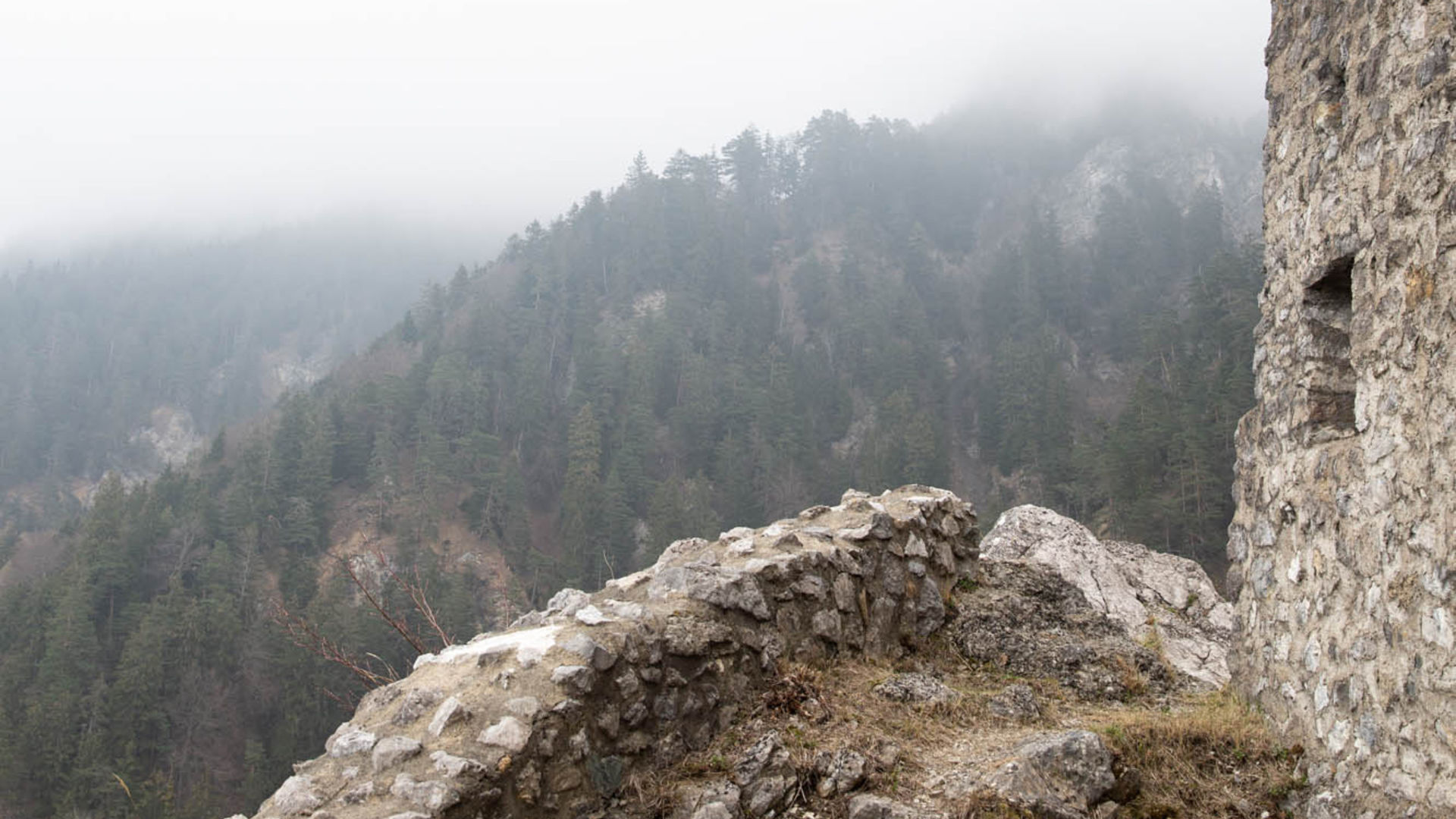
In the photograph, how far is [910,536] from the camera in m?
7.22

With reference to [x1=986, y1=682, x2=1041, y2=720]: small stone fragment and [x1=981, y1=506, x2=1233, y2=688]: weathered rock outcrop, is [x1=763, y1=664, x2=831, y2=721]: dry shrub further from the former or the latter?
[x1=981, y1=506, x2=1233, y2=688]: weathered rock outcrop

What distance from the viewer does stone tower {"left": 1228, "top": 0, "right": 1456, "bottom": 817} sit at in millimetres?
3662

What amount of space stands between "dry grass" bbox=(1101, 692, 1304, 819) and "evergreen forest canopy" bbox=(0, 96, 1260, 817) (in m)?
27.3

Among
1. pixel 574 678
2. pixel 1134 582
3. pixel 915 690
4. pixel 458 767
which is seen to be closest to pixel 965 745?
pixel 915 690

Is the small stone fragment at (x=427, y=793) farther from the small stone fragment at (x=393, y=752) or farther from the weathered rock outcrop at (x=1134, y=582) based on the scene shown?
the weathered rock outcrop at (x=1134, y=582)

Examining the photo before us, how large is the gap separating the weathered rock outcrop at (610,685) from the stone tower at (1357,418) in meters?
2.43

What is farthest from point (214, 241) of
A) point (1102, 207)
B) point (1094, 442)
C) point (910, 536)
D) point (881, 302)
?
point (910, 536)

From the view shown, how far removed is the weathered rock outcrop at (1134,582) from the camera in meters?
8.73

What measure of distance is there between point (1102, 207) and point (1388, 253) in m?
93.8

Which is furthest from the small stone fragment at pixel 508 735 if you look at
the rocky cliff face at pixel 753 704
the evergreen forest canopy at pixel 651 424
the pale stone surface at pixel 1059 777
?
the evergreen forest canopy at pixel 651 424

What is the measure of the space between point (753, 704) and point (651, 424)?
5541 centimetres

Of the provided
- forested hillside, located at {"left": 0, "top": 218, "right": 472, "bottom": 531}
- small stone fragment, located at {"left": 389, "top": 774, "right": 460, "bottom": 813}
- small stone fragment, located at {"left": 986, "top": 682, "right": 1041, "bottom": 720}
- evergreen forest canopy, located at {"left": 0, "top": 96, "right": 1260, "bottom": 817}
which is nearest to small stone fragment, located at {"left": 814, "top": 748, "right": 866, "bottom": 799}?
small stone fragment, located at {"left": 986, "top": 682, "right": 1041, "bottom": 720}

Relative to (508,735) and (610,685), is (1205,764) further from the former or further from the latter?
(508,735)

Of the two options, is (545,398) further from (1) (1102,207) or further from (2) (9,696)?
(1) (1102,207)
